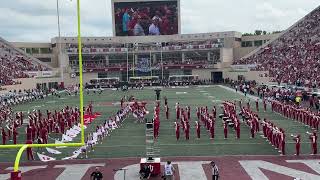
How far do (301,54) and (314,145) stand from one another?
35.3m

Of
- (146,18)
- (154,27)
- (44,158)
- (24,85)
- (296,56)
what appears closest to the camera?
(44,158)

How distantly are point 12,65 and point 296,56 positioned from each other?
31.1 m

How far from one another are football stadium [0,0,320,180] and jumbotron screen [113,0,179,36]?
139mm

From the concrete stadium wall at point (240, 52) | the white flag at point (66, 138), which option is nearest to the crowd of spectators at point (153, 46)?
the concrete stadium wall at point (240, 52)

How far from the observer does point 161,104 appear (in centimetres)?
3581

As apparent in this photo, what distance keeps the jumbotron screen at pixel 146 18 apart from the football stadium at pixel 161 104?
14cm

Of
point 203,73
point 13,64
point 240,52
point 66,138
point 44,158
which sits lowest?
point 44,158

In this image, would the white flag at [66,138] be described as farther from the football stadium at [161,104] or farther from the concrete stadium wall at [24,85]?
the concrete stadium wall at [24,85]

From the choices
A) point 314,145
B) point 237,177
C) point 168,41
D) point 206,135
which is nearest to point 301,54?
point 168,41

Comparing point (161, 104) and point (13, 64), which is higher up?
point (13, 64)

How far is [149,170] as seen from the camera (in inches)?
531

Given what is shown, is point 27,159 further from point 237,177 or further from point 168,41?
point 168,41

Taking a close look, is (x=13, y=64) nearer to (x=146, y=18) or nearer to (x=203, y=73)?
(x=146, y=18)

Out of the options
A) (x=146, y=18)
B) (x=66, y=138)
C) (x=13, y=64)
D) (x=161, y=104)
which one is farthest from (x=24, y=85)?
(x=66, y=138)
